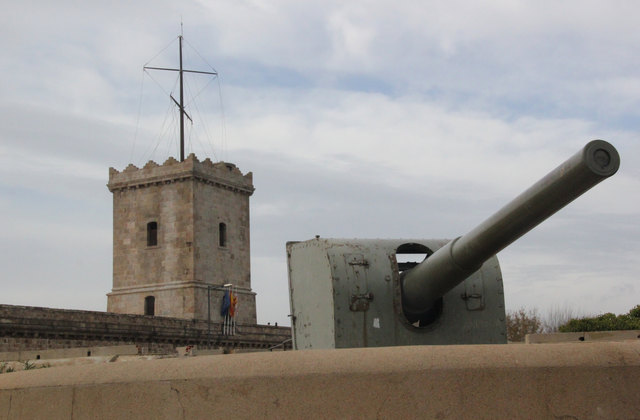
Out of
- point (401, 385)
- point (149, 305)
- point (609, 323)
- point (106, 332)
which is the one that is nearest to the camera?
point (401, 385)

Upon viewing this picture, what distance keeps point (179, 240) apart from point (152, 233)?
73.6 inches

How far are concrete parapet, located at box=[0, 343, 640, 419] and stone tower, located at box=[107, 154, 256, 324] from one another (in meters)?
41.0

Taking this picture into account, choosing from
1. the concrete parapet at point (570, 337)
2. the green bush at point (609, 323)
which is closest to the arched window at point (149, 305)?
the green bush at point (609, 323)

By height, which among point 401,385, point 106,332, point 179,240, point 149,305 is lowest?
point 401,385

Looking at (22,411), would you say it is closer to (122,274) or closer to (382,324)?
(382,324)

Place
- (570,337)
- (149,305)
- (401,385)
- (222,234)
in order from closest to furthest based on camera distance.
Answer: (401,385)
(570,337)
(149,305)
(222,234)

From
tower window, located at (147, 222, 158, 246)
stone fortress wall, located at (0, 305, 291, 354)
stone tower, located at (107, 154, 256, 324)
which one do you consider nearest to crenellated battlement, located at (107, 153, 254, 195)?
stone tower, located at (107, 154, 256, 324)

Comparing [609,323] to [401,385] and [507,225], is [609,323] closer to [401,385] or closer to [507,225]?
[507,225]

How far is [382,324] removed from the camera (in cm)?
757

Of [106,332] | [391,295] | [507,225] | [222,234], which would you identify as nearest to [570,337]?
→ [391,295]

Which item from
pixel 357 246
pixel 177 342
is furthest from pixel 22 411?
pixel 177 342

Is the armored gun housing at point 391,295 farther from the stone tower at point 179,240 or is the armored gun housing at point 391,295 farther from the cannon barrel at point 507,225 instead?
the stone tower at point 179,240

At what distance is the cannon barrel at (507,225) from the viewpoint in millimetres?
5195

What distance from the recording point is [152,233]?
47594 mm
